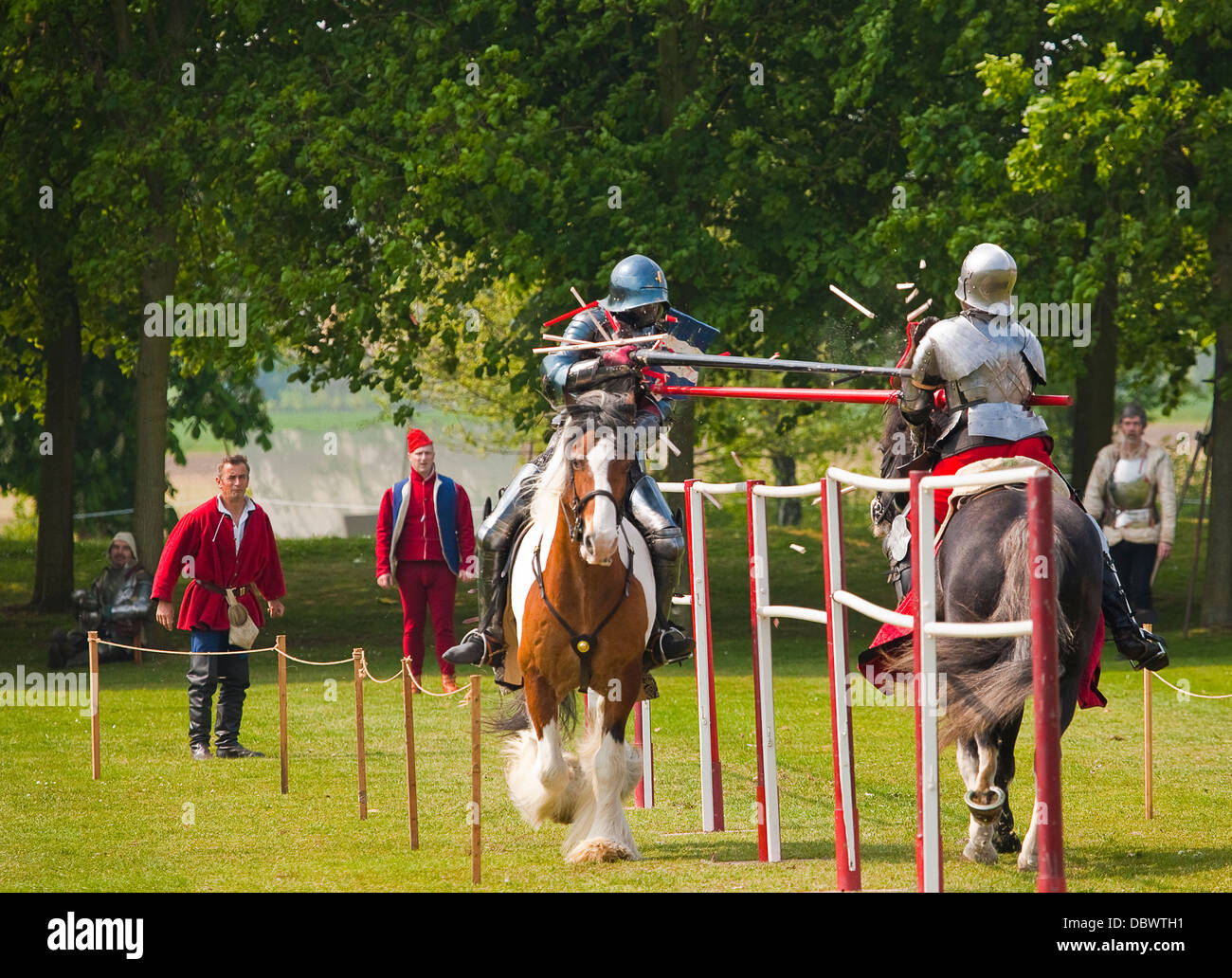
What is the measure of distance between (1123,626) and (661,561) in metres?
2.12

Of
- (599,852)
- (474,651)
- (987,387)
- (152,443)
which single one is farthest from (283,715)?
(152,443)

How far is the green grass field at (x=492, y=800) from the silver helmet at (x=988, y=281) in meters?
2.44

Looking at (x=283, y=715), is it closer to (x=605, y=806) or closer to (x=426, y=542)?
(x=605, y=806)

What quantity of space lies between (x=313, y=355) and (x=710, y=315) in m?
4.64

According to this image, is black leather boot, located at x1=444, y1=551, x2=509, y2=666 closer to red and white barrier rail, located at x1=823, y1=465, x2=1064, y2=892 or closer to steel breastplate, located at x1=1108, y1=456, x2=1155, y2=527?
red and white barrier rail, located at x1=823, y1=465, x2=1064, y2=892

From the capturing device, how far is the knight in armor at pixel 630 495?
26.1 feet

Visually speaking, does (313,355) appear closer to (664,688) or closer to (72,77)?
(72,77)

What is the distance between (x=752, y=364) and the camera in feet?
24.2

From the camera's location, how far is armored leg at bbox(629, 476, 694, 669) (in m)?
8.14

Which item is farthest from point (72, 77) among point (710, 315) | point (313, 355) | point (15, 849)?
point (15, 849)

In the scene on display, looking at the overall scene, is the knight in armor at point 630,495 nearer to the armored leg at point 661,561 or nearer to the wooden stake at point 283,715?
the armored leg at point 661,561

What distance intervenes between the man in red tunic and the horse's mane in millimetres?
3697

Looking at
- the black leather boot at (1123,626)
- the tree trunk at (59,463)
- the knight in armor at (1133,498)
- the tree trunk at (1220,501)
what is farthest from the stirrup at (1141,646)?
the tree trunk at (59,463)

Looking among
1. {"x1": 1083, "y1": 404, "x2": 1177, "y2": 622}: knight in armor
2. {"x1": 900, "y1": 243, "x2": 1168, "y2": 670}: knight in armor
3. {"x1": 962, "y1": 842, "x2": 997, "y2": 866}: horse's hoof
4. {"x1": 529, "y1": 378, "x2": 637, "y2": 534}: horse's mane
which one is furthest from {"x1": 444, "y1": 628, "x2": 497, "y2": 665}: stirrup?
{"x1": 1083, "y1": 404, "x2": 1177, "y2": 622}: knight in armor
